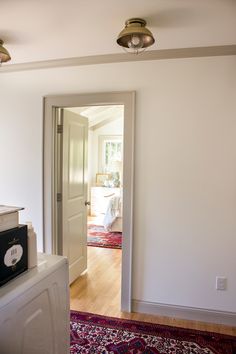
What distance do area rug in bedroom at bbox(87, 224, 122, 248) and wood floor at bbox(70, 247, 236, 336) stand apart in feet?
1.85

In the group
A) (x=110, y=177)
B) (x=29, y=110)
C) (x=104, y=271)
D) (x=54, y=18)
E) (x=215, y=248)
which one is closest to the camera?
(x=54, y=18)

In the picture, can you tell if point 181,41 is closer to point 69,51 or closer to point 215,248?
point 69,51

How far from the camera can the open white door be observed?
3.10 meters

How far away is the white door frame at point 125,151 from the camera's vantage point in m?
2.65

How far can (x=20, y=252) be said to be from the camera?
1.30 m

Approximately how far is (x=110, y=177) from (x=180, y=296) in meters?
5.18

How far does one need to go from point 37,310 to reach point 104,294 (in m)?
1.93

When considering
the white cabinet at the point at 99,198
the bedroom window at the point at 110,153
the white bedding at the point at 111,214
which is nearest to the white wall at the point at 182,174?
the white bedding at the point at 111,214

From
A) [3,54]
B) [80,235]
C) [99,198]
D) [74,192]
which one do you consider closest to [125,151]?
[74,192]

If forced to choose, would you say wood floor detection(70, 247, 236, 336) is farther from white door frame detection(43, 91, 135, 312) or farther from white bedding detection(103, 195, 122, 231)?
white bedding detection(103, 195, 122, 231)

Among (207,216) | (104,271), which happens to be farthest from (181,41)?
(104,271)

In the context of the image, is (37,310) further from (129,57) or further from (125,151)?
(129,57)

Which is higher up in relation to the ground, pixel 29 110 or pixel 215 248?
pixel 29 110

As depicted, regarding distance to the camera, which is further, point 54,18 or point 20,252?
point 54,18
